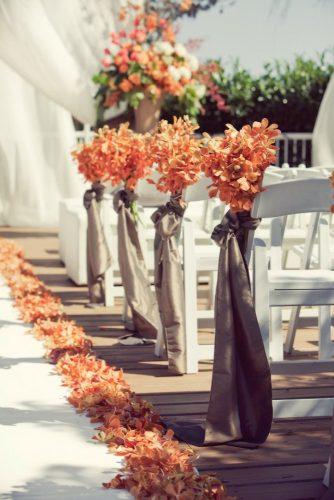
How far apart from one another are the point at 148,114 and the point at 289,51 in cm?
570

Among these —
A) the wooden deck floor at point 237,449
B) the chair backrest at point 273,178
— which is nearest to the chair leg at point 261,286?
the wooden deck floor at point 237,449

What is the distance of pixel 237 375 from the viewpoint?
364 centimetres

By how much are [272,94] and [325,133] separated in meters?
1.87

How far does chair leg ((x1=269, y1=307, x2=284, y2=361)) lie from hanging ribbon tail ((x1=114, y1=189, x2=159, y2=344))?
1.03 meters

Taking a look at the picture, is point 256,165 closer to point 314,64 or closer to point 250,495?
point 250,495

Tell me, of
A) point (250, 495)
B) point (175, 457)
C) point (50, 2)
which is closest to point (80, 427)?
point (175, 457)

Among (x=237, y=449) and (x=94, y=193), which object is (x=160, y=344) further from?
(x=94, y=193)

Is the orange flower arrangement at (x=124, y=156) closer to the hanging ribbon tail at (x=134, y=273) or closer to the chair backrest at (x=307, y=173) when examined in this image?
the hanging ribbon tail at (x=134, y=273)

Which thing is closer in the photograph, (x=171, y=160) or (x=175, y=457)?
(x=175, y=457)

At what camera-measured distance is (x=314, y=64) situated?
12.1 meters

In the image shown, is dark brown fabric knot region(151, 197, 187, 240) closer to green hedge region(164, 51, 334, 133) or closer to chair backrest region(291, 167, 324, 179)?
chair backrest region(291, 167, 324, 179)

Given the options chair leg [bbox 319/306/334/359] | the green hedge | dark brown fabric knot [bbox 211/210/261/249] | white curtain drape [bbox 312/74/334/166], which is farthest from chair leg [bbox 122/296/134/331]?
the green hedge

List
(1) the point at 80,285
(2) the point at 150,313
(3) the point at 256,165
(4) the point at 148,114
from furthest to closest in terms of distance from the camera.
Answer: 1. (4) the point at 148,114
2. (1) the point at 80,285
3. (2) the point at 150,313
4. (3) the point at 256,165

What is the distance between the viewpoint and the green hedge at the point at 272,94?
1178cm
